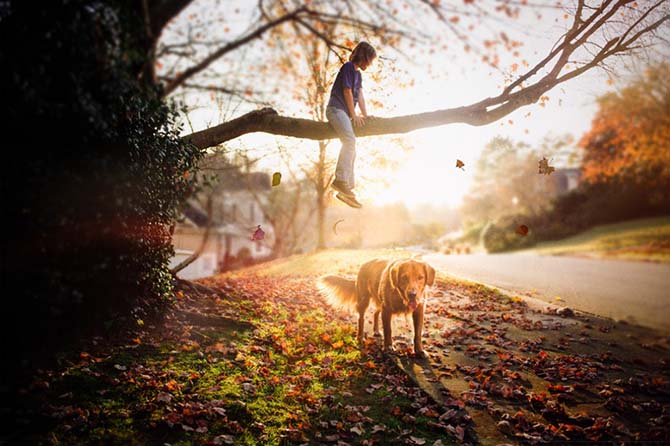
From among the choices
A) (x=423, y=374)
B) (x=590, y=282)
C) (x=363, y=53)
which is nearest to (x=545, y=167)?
(x=590, y=282)

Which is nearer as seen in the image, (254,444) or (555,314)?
(254,444)

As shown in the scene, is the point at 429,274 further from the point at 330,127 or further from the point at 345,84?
the point at 345,84

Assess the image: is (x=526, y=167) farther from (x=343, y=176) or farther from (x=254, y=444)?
(x=254, y=444)

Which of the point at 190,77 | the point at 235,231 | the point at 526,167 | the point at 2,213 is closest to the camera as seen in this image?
the point at 2,213

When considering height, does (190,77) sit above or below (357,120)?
above

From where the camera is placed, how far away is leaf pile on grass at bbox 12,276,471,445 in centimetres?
436

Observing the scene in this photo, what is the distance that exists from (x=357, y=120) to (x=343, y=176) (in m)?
0.90

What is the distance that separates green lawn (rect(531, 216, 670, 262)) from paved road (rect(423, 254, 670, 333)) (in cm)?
28

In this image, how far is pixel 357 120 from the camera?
20.4 ft

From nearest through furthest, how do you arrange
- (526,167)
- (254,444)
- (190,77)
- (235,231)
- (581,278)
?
(254,444)
(581,278)
(190,77)
(526,167)
(235,231)

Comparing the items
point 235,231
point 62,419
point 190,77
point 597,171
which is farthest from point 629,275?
point 235,231

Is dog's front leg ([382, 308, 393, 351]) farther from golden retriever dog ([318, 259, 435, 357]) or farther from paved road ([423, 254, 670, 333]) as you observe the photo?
paved road ([423, 254, 670, 333])

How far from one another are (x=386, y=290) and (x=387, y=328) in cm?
69

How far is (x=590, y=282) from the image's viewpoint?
7387mm
